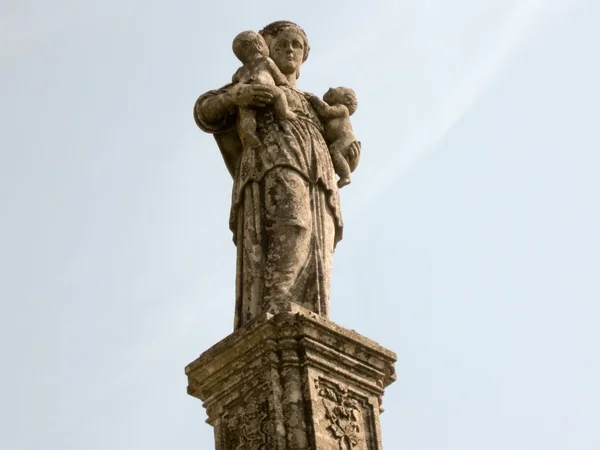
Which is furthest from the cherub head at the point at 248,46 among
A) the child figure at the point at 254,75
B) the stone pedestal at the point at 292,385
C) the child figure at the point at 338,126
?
the stone pedestal at the point at 292,385

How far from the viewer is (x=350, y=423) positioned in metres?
11.5

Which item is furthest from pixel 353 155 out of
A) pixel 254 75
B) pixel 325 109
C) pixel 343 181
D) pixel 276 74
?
pixel 254 75

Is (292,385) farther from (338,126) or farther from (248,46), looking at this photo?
(248,46)

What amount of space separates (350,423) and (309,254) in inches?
61.0

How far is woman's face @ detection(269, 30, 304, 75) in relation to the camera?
1384cm

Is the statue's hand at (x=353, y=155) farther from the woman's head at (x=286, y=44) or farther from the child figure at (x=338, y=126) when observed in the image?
the woman's head at (x=286, y=44)

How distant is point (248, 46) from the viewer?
1355 centimetres

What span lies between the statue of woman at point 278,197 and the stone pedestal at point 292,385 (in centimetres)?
41

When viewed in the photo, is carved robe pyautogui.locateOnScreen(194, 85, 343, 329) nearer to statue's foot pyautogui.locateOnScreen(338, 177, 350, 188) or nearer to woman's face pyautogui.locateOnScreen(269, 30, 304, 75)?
statue's foot pyautogui.locateOnScreen(338, 177, 350, 188)

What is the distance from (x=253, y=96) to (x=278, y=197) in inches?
39.3

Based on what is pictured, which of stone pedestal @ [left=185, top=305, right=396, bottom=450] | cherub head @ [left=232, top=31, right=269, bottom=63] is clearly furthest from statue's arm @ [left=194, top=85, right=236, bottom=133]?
stone pedestal @ [left=185, top=305, right=396, bottom=450]

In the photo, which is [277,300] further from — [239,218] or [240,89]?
[240,89]

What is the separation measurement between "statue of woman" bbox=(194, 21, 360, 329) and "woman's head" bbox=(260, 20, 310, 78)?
0.06 feet

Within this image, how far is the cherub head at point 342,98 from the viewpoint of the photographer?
13.8 m
